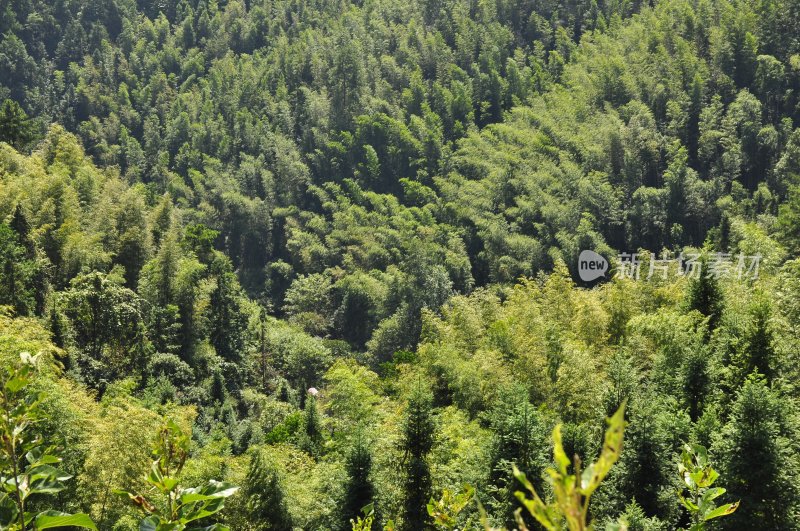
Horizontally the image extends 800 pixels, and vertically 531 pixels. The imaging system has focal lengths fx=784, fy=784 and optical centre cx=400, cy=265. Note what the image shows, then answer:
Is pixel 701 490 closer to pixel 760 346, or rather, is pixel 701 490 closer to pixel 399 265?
pixel 760 346

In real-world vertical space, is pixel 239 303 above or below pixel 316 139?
below

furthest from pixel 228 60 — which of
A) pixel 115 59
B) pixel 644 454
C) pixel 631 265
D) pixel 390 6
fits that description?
pixel 644 454

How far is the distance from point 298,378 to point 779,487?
114 feet

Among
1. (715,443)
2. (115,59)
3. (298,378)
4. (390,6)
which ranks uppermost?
(390,6)

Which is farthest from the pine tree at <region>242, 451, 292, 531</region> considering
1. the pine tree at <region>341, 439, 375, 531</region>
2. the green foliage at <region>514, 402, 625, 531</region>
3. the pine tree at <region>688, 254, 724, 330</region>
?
the green foliage at <region>514, 402, 625, 531</region>

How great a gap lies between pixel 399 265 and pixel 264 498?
40380 millimetres

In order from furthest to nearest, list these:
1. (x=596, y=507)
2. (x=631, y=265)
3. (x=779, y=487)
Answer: (x=631, y=265) < (x=596, y=507) < (x=779, y=487)

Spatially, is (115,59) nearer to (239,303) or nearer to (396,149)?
(396,149)

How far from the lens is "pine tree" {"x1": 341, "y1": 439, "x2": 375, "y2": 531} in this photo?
1617 centimetres

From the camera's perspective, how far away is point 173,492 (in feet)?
8.36

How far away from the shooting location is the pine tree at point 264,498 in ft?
58.6

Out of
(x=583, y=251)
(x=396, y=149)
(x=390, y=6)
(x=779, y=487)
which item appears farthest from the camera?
(x=390, y=6)

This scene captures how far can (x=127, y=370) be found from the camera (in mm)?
34688

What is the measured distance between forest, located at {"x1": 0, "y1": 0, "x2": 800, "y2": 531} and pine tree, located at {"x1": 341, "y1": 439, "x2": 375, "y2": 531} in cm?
5
